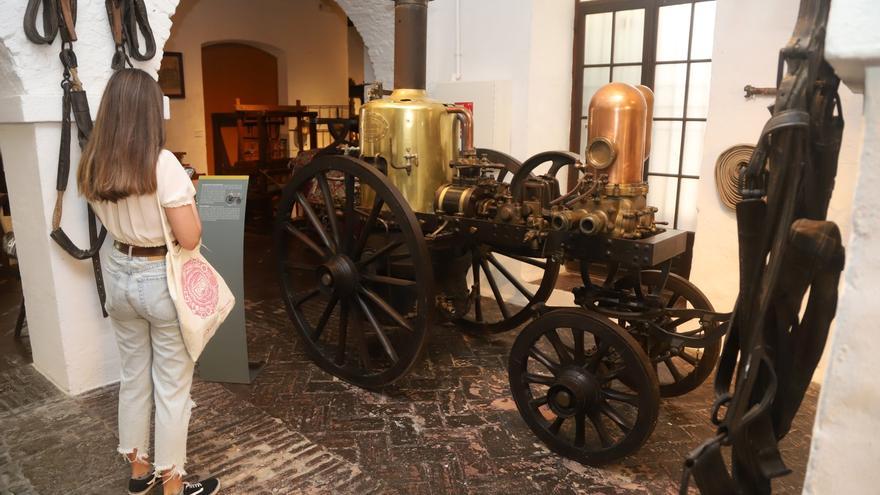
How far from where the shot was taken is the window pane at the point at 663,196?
5.22m

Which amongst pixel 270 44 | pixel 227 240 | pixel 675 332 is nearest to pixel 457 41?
pixel 227 240

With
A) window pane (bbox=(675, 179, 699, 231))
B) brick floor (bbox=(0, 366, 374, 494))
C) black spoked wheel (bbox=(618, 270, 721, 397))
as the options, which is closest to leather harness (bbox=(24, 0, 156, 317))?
brick floor (bbox=(0, 366, 374, 494))

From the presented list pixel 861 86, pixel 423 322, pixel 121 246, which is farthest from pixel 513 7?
pixel 861 86

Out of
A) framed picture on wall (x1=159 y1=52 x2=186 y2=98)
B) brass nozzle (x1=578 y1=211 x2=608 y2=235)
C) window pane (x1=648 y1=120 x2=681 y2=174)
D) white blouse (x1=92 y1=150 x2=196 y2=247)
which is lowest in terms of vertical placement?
brass nozzle (x1=578 y1=211 x2=608 y2=235)

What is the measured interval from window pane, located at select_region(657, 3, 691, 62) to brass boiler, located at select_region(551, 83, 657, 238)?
2063 mm

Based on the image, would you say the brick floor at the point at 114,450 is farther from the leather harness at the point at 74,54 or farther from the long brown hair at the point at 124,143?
the long brown hair at the point at 124,143

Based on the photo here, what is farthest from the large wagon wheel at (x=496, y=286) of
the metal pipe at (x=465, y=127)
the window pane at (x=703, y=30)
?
the window pane at (x=703, y=30)

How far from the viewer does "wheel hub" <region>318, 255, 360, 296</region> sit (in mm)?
3723

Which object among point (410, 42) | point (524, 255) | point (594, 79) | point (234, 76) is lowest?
point (524, 255)

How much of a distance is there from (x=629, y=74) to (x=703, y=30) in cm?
66

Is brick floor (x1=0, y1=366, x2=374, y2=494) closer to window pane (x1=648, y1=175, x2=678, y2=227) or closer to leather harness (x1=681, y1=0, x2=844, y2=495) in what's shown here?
leather harness (x1=681, y1=0, x2=844, y2=495)

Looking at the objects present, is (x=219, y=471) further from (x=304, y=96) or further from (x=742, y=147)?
(x=304, y=96)

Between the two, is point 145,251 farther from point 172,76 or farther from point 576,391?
point 172,76

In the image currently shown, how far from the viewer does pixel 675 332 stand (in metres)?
3.27
